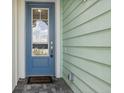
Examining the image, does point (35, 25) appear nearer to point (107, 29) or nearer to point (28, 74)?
point (28, 74)

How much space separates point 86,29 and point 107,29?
105 cm

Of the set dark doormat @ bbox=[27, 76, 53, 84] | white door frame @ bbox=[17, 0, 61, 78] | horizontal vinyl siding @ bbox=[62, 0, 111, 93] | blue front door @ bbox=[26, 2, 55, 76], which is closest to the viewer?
horizontal vinyl siding @ bbox=[62, 0, 111, 93]

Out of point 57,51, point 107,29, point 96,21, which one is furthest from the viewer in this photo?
point 57,51

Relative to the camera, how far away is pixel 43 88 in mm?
4934

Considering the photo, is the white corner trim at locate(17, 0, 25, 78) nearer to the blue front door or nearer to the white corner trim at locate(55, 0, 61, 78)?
the blue front door

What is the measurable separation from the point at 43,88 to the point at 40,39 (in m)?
2.04

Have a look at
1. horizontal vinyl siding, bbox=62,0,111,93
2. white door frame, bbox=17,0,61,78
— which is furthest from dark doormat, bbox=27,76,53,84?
horizontal vinyl siding, bbox=62,0,111,93

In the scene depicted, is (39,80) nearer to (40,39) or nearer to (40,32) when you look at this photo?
(40,39)

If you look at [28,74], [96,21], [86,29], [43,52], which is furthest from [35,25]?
[96,21]

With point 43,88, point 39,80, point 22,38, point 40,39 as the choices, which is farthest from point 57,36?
point 43,88

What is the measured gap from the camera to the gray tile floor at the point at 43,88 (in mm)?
4641

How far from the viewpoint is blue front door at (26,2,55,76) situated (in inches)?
256
